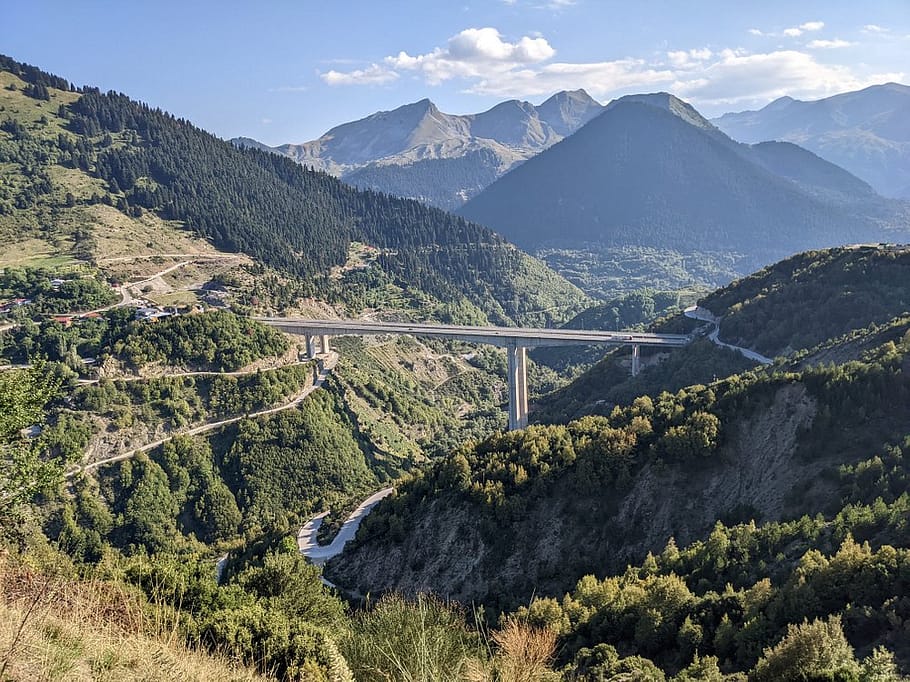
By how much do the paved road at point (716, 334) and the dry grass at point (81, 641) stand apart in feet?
196

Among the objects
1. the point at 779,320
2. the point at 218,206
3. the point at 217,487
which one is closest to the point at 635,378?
the point at 779,320

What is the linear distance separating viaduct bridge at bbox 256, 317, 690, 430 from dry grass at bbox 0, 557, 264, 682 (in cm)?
6383

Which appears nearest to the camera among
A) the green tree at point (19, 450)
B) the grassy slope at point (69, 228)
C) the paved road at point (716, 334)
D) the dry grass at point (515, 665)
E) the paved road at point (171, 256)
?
the dry grass at point (515, 665)

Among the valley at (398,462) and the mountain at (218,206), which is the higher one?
the mountain at (218,206)

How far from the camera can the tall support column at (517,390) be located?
75312mm

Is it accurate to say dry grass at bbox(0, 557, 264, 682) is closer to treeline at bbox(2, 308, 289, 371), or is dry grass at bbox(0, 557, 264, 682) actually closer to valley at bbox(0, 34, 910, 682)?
valley at bbox(0, 34, 910, 682)

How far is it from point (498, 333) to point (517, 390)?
8.80 m

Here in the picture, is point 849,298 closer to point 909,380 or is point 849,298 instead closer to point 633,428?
point 909,380

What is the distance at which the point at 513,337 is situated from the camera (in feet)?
256

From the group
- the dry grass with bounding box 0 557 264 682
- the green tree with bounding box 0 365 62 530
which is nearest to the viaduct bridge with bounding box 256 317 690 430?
the green tree with bounding box 0 365 62 530

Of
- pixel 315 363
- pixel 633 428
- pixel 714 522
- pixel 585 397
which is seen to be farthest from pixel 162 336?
pixel 714 522

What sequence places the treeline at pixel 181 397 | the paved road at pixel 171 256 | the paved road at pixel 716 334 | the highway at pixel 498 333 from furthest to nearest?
the paved road at pixel 171 256, the highway at pixel 498 333, the paved road at pixel 716 334, the treeline at pixel 181 397

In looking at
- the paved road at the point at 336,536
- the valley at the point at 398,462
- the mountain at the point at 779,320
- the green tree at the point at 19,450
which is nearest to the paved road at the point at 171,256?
the valley at the point at 398,462

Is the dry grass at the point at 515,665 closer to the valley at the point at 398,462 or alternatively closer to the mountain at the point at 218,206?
the valley at the point at 398,462
